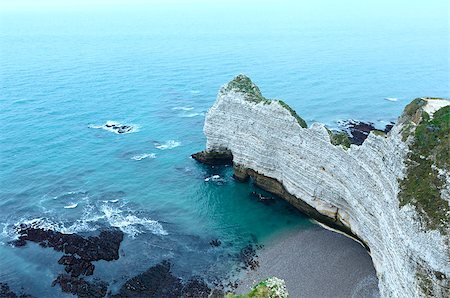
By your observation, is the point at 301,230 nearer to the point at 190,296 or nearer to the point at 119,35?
the point at 190,296

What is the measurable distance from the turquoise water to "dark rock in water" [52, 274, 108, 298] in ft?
4.01

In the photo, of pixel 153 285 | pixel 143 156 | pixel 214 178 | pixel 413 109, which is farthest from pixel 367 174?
pixel 143 156

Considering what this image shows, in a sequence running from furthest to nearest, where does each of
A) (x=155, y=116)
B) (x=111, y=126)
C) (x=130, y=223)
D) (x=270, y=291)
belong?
(x=155, y=116) < (x=111, y=126) < (x=130, y=223) < (x=270, y=291)

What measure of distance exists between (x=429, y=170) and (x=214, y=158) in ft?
110

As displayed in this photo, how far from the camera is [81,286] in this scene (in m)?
38.0

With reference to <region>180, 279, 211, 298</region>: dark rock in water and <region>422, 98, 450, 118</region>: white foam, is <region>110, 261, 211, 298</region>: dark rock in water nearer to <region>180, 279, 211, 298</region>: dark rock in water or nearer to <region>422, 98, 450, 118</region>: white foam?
<region>180, 279, 211, 298</region>: dark rock in water

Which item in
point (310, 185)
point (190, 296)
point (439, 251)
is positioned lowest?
point (190, 296)

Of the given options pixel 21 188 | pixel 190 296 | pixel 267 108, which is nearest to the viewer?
pixel 190 296

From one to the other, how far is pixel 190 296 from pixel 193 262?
457 centimetres

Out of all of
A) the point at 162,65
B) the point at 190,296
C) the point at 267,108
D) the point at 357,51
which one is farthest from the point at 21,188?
the point at 357,51

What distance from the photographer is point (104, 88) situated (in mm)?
88500

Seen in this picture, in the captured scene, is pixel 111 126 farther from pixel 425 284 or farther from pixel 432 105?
pixel 425 284

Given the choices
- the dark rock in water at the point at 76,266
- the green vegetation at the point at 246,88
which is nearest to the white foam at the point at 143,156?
the green vegetation at the point at 246,88

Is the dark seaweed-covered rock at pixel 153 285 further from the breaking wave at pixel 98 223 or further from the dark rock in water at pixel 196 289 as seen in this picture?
the breaking wave at pixel 98 223
